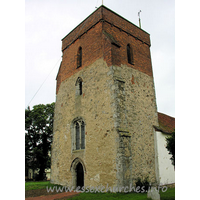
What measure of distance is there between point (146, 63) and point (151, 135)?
6141 mm

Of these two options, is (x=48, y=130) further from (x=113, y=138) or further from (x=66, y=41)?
(x=113, y=138)

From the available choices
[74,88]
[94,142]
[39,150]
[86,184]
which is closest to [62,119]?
[74,88]

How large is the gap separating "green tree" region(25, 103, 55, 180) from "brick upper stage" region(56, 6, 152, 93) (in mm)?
12361

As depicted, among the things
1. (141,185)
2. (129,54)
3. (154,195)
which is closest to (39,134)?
(129,54)

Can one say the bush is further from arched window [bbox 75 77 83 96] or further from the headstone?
arched window [bbox 75 77 83 96]

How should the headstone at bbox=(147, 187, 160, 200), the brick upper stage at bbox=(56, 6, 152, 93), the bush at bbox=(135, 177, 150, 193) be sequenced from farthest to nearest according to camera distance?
1. the brick upper stage at bbox=(56, 6, 152, 93)
2. the bush at bbox=(135, 177, 150, 193)
3. the headstone at bbox=(147, 187, 160, 200)

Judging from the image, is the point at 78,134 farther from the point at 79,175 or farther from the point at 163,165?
the point at 163,165

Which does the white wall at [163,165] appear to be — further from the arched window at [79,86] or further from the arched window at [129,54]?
the arched window at [79,86]

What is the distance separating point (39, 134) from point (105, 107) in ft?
A: 64.8

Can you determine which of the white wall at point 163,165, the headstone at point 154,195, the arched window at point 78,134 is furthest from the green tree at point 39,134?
the headstone at point 154,195

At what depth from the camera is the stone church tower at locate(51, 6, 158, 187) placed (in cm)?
1115

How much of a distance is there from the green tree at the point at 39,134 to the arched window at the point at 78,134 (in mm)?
15029

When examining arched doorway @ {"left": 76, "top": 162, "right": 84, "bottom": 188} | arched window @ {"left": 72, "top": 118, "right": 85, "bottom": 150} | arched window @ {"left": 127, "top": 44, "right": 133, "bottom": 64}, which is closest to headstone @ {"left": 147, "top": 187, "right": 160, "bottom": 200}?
arched doorway @ {"left": 76, "top": 162, "right": 84, "bottom": 188}

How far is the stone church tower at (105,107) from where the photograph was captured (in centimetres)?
1115
